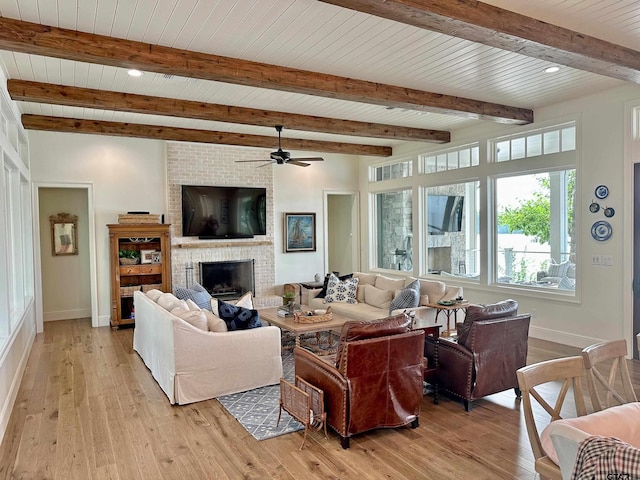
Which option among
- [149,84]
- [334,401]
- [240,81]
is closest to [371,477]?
[334,401]

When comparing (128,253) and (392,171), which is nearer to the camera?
(128,253)

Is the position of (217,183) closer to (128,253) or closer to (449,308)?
(128,253)

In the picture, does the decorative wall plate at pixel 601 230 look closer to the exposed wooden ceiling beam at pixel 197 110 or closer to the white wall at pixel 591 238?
the white wall at pixel 591 238

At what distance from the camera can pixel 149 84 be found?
495cm

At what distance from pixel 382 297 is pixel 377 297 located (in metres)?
0.10

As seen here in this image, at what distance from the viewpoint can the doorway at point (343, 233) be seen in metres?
10.1

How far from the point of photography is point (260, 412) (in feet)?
12.6

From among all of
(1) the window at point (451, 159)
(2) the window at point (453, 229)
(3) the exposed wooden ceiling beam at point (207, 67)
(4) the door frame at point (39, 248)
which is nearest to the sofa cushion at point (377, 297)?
(2) the window at point (453, 229)

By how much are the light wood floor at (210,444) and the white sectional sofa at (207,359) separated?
0.53 ft

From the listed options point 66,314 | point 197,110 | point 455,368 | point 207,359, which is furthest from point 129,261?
point 455,368

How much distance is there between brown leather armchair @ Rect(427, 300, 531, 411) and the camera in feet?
12.2

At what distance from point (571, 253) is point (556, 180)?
103 cm

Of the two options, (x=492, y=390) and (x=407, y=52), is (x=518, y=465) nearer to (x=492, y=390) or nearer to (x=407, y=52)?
(x=492, y=390)

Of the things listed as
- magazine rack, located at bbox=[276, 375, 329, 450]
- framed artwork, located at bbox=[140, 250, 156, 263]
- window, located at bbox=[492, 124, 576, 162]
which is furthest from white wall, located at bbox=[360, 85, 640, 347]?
framed artwork, located at bbox=[140, 250, 156, 263]
